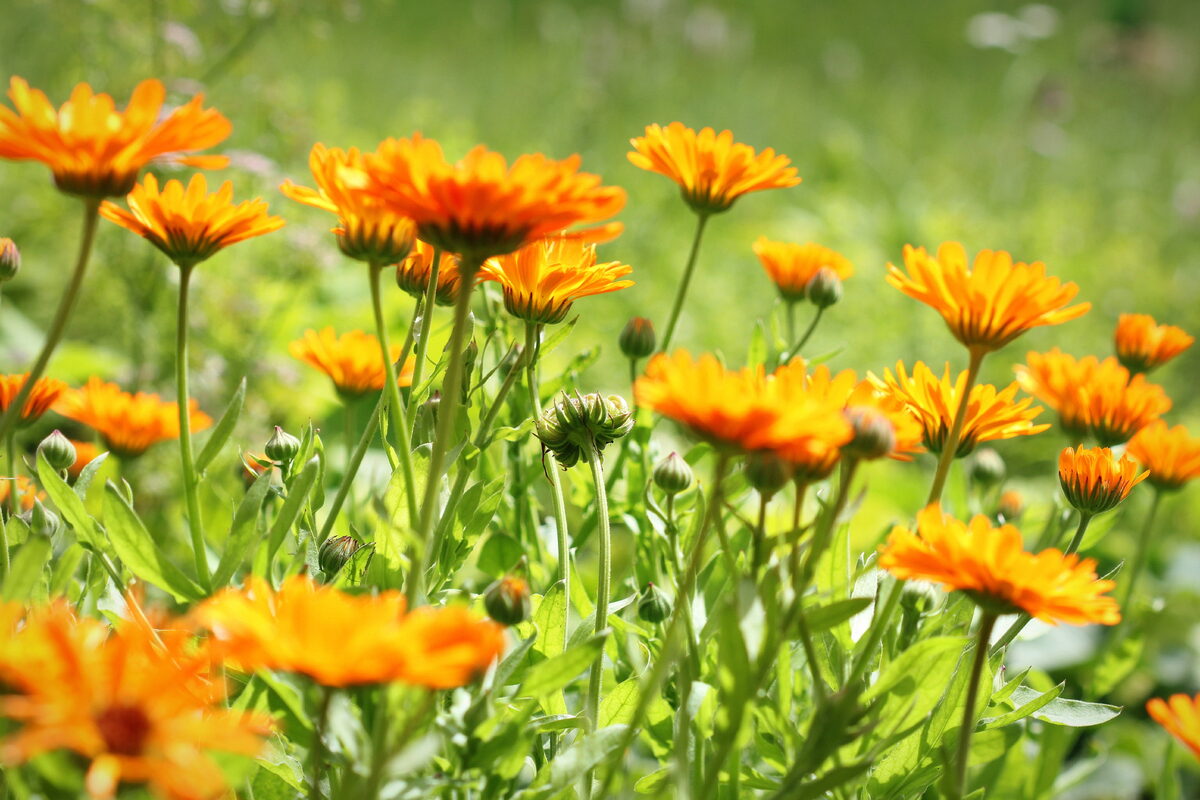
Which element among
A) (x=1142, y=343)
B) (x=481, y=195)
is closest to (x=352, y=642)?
(x=481, y=195)

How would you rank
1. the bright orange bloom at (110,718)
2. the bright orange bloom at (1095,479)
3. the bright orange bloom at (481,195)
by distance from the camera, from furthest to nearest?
1. the bright orange bloom at (1095,479)
2. the bright orange bloom at (481,195)
3. the bright orange bloom at (110,718)

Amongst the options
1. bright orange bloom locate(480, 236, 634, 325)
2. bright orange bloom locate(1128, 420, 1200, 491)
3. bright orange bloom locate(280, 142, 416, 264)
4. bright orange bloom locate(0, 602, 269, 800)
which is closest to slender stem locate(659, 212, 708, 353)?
bright orange bloom locate(480, 236, 634, 325)

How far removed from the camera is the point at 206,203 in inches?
24.0

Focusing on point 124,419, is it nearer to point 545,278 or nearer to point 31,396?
point 31,396

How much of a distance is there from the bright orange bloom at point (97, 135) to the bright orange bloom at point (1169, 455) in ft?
2.65

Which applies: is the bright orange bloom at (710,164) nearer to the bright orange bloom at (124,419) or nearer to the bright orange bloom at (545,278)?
the bright orange bloom at (545,278)

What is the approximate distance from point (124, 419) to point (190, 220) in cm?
34

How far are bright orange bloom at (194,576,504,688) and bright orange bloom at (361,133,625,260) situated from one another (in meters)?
0.18

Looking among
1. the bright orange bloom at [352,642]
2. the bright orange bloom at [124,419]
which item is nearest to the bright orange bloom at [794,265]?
the bright orange bloom at [124,419]

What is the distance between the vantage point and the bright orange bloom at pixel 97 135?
1.62 ft

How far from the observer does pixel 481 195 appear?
476 mm

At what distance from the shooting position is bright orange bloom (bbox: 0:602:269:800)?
1.21 ft

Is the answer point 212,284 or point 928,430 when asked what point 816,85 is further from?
point 928,430

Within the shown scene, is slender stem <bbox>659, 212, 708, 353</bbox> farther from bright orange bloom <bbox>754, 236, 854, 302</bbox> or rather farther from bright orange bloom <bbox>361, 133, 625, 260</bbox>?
bright orange bloom <bbox>361, 133, 625, 260</bbox>
